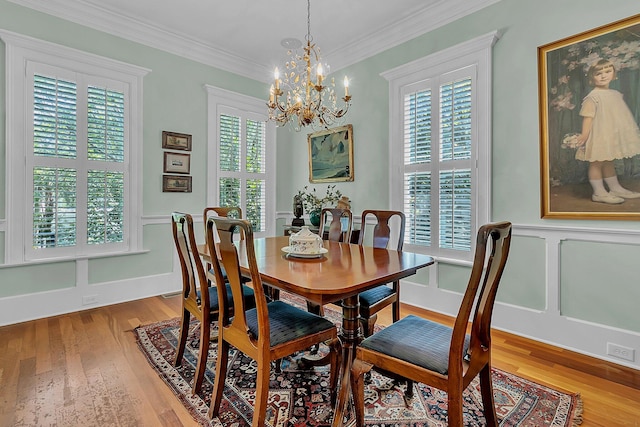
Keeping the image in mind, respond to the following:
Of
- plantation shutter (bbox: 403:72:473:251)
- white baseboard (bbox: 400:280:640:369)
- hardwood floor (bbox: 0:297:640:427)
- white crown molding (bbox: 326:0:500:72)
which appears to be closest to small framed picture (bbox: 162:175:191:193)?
hardwood floor (bbox: 0:297:640:427)

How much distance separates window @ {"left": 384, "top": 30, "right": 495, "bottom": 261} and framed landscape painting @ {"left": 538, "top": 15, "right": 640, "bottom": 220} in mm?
464

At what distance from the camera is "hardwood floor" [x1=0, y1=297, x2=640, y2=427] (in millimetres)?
1677

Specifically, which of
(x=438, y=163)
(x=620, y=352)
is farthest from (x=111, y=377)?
(x=620, y=352)

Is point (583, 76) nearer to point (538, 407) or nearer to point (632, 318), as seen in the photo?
point (632, 318)

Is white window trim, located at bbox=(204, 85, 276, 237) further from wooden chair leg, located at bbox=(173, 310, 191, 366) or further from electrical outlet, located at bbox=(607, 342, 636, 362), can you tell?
electrical outlet, located at bbox=(607, 342, 636, 362)

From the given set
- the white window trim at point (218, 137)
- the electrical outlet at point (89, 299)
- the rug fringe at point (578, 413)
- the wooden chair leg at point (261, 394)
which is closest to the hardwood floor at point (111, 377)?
the rug fringe at point (578, 413)

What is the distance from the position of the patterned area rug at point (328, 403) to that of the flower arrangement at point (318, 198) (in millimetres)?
2275

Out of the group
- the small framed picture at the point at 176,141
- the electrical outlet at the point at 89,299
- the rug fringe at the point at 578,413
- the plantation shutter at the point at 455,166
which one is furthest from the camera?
the small framed picture at the point at 176,141

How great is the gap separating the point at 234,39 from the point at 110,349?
352 centimetres

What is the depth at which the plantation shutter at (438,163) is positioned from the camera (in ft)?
9.92

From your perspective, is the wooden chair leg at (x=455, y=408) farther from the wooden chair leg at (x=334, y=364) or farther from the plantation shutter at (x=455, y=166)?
the plantation shutter at (x=455, y=166)

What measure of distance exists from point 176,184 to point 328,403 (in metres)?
3.13

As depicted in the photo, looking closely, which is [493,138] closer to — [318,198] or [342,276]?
[342,276]

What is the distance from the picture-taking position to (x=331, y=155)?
4.32 metres
